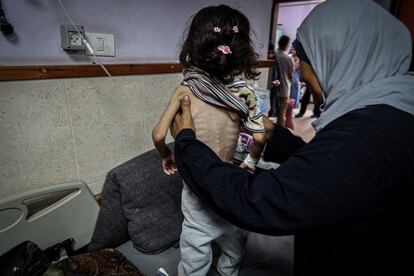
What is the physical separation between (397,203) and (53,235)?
1246mm

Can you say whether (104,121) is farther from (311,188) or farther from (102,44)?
(311,188)

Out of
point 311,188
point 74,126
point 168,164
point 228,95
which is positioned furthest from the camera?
point 74,126

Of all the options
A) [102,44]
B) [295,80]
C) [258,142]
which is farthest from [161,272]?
[295,80]

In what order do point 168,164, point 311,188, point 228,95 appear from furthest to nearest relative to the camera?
1. point 168,164
2. point 228,95
3. point 311,188

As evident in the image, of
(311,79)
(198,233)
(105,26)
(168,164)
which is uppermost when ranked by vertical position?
(105,26)

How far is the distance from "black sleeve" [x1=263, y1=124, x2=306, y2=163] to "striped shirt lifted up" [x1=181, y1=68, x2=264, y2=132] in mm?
77

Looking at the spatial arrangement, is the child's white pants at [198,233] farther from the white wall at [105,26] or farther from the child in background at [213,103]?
the white wall at [105,26]

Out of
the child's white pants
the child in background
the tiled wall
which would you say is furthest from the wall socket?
the child's white pants

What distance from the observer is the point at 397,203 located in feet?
1.86

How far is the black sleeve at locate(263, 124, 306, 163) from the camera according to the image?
1.02 meters

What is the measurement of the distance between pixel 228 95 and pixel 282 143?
296 millimetres

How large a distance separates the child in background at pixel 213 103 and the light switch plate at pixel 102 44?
446 millimetres

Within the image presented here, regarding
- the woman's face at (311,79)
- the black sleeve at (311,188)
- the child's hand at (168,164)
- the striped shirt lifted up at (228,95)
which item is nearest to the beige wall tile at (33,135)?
A: the child's hand at (168,164)

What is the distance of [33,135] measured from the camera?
108cm
